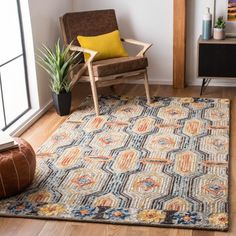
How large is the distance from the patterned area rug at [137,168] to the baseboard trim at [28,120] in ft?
1.00

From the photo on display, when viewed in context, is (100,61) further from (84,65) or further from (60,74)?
(60,74)

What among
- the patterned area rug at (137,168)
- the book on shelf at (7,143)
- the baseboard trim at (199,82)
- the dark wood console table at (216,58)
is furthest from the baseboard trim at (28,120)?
the dark wood console table at (216,58)

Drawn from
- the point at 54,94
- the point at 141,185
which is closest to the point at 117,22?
the point at 54,94

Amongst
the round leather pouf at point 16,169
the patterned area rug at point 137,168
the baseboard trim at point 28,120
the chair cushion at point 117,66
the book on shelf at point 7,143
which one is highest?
the chair cushion at point 117,66

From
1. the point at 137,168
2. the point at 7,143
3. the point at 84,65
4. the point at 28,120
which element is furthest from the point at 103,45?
the point at 7,143

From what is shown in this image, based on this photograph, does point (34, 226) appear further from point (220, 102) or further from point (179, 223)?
point (220, 102)

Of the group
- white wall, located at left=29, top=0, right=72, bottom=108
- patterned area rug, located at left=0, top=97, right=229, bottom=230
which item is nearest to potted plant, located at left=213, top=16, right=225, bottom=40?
patterned area rug, located at left=0, top=97, right=229, bottom=230

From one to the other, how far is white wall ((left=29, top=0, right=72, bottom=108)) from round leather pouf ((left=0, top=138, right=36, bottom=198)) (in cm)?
161

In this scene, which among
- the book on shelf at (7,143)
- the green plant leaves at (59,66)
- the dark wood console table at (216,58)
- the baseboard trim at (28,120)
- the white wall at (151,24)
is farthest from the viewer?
the white wall at (151,24)

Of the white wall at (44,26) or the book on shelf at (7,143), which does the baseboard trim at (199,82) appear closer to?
the white wall at (44,26)

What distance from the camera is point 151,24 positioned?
5102mm

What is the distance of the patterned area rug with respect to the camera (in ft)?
9.09

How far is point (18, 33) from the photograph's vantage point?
4.28 metres

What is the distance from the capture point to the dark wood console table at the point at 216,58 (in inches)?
183
